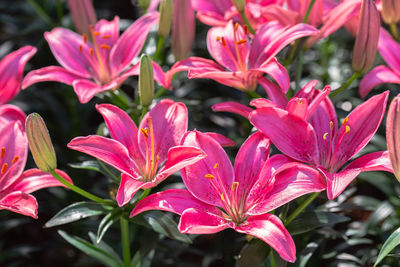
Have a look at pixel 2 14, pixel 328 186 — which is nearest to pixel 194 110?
pixel 328 186

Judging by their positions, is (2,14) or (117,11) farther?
(117,11)

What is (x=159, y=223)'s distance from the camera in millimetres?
985

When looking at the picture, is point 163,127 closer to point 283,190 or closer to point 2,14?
point 283,190

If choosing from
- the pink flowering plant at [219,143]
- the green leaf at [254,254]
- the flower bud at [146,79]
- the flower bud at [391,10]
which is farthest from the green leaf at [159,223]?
the flower bud at [391,10]

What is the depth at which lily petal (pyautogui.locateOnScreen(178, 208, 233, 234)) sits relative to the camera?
2.78 ft

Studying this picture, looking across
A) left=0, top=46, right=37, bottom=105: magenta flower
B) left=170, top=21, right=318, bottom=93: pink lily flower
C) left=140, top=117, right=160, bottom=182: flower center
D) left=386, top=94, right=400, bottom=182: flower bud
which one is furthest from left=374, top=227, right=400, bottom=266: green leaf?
left=0, top=46, right=37, bottom=105: magenta flower

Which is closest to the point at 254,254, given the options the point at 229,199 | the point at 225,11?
the point at 229,199

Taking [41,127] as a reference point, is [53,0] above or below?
above

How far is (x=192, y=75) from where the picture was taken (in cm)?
103

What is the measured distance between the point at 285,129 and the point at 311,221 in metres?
0.18

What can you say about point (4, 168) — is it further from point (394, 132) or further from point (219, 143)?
point (394, 132)

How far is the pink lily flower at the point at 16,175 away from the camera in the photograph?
3.24ft

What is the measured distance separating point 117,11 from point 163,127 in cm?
124

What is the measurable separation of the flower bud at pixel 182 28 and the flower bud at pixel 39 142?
391 millimetres
